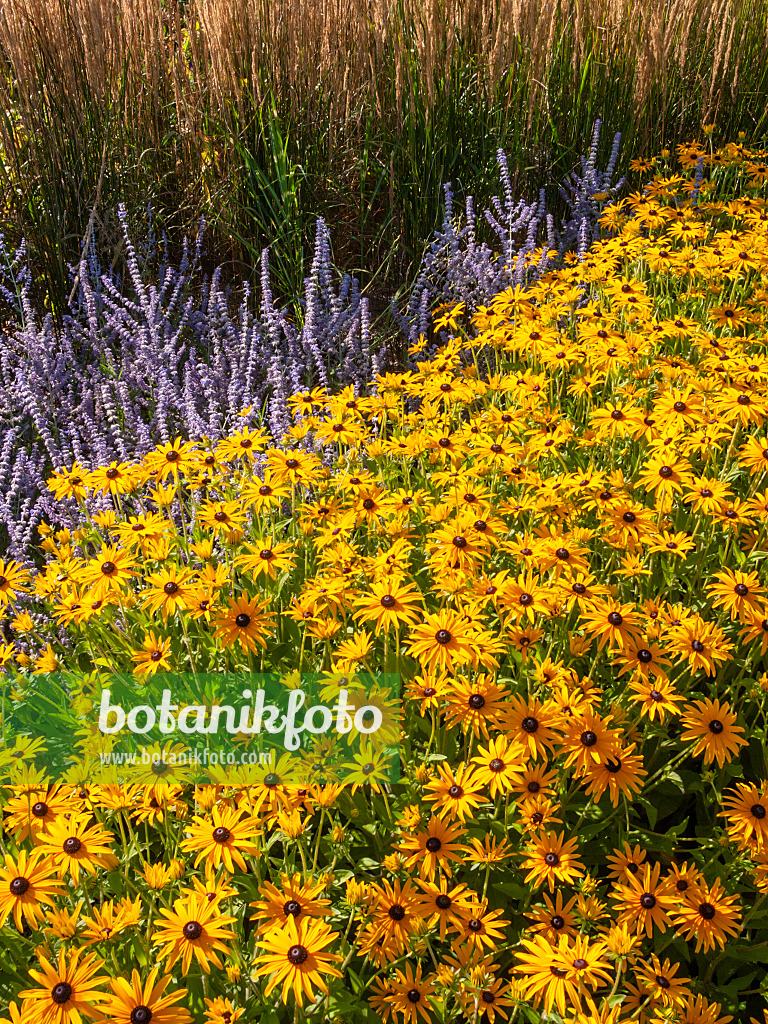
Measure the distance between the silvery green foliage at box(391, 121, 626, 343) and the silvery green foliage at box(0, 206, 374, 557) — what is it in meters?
0.45

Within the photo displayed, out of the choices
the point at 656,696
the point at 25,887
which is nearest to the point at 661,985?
the point at 656,696

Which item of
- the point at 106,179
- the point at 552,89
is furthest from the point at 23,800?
the point at 552,89

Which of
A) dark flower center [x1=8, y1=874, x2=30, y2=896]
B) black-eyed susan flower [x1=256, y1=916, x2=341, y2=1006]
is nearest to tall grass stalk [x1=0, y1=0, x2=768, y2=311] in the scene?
dark flower center [x1=8, y1=874, x2=30, y2=896]

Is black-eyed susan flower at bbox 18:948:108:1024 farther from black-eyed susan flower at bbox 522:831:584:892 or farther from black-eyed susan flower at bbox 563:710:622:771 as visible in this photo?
black-eyed susan flower at bbox 563:710:622:771

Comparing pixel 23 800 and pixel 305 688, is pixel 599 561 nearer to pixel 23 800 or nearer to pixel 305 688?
pixel 305 688

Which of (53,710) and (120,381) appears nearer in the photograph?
(53,710)

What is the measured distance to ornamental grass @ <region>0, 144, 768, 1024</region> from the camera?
1.63 meters

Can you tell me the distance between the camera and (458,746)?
2209mm

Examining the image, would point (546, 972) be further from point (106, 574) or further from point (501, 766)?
point (106, 574)

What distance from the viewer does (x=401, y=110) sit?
521 centimetres

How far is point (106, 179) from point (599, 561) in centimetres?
403

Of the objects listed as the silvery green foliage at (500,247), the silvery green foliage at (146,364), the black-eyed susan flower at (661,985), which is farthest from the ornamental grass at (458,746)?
the silvery green foliage at (500,247)

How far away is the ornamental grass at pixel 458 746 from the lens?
1.63 meters

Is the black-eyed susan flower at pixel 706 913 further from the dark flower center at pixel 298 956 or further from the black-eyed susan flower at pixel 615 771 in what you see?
the dark flower center at pixel 298 956
